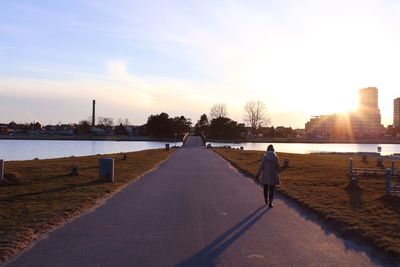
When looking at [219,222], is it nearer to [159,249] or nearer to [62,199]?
[159,249]

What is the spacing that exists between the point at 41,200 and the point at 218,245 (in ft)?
23.5

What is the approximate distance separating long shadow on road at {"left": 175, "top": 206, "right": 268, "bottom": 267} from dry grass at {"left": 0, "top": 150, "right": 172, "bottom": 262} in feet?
9.01

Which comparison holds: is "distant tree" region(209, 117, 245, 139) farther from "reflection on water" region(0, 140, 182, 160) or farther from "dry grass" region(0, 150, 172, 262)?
"dry grass" region(0, 150, 172, 262)

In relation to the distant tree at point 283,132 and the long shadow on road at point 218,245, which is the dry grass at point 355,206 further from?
the distant tree at point 283,132

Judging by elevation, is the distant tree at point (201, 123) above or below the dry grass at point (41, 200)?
above

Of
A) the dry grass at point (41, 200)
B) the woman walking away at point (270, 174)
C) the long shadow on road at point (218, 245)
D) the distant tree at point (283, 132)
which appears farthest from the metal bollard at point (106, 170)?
the distant tree at point (283, 132)

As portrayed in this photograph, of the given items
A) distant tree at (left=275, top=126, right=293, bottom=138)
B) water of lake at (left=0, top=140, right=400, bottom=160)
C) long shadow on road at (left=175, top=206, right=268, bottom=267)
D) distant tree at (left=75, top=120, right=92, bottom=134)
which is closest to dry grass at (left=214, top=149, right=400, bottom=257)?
long shadow on road at (left=175, top=206, right=268, bottom=267)

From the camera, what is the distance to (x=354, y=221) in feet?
36.2

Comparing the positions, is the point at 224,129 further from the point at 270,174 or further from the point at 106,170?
the point at 270,174

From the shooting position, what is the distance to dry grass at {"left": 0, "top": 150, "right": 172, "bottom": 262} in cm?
941

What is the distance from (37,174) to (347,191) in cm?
1258

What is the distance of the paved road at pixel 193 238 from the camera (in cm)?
769

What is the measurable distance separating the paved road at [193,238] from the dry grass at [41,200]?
0.42m

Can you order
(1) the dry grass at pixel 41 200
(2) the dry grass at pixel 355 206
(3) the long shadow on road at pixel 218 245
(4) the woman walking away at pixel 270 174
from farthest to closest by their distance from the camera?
(4) the woman walking away at pixel 270 174
(2) the dry grass at pixel 355 206
(1) the dry grass at pixel 41 200
(3) the long shadow on road at pixel 218 245
